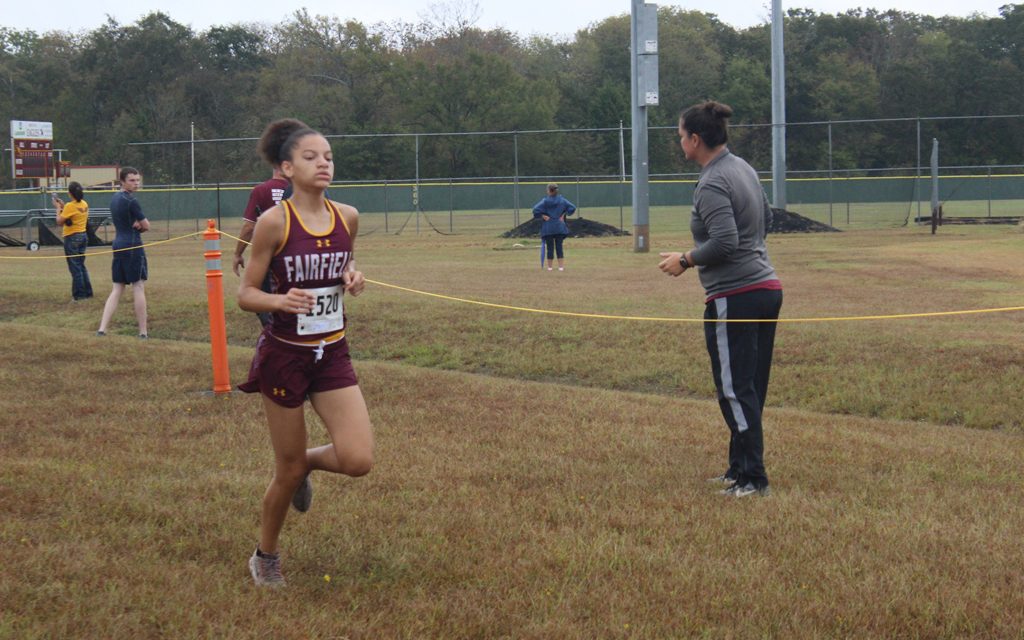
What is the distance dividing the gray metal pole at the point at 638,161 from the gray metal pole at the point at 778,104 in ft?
22.3

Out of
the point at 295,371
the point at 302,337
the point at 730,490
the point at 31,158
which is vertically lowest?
the point at 730,490

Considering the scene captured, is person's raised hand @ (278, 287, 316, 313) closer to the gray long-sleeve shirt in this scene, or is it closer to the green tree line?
the gray long-sleeve shirt

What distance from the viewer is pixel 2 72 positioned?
72.1m

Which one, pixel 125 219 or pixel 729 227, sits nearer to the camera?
pixel 729 227

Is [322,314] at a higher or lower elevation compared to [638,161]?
lower

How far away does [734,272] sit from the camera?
20.1 feet

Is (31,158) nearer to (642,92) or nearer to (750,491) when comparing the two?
(642,92)

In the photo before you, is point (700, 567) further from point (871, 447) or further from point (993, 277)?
point (993, 277)

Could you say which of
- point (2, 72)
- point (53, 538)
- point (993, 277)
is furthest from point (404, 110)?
point (53, 538)

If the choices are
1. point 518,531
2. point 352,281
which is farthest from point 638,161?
point 352,281

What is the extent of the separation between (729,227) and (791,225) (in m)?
28.5

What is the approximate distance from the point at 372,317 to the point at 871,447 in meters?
7.69

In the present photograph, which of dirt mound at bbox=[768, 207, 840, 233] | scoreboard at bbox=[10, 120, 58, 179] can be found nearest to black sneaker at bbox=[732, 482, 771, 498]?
dirt mound at bbox=[768, 207, 840, 233]

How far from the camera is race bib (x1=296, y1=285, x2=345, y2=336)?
448cm
